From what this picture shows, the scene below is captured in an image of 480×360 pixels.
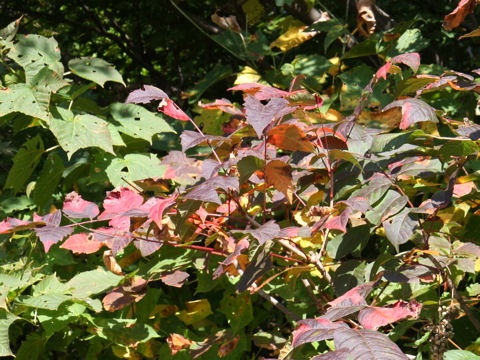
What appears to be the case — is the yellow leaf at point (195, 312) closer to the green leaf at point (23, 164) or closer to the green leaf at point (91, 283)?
the green leaf at point (91, 283)

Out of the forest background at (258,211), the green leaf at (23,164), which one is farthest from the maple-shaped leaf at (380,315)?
the green leaf at (23,164)

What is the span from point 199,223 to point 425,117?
2.03ft

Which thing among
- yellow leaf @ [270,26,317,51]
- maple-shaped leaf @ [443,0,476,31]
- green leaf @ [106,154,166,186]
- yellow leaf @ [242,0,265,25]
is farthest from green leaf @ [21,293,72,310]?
yellow leaf @ [242,0,265,25]

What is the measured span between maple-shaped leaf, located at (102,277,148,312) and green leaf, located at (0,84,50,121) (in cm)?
60

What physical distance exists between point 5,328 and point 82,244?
1.05ft

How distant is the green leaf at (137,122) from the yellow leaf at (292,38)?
29.2 inches

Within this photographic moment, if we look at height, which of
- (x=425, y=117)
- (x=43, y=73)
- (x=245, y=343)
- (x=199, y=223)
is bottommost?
(x=245, y=343)

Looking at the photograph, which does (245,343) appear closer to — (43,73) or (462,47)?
(43,73)

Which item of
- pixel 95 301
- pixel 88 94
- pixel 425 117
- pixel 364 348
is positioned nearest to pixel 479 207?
pixel 425 117

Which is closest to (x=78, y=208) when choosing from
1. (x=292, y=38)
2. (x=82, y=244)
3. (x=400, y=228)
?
(x=82, y=244)

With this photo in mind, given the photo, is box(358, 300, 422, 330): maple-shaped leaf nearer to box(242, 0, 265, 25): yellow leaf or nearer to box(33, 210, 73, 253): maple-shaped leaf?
box(33, 210, 73, 253): maple-shaped leaf

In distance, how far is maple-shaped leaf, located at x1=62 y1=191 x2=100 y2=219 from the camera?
1.70 m

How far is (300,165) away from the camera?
1.68 meters

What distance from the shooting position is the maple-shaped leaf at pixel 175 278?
181 centimetres
